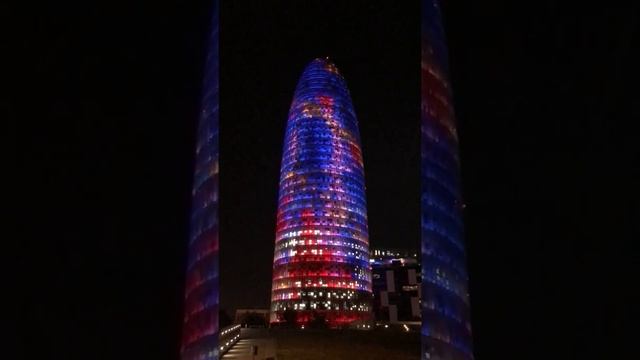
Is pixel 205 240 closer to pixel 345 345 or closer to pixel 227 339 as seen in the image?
pixel 345 345

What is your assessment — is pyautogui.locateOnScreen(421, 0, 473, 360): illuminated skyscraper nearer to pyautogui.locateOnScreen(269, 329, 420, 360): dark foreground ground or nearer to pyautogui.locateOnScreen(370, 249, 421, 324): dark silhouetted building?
pyautogui.locateOnScreen(269, 329, 420, 360): dark foreground ground

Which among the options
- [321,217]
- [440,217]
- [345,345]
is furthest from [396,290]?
[440,217]

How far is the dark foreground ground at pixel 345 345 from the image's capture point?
77.2 feet

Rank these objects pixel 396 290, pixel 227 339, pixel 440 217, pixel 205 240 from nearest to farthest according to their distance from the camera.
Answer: pixel 205 240
pixel 440 217
pixel 227 339
pixel 396 290

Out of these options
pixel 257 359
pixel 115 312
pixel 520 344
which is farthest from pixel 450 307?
pixel 257 359

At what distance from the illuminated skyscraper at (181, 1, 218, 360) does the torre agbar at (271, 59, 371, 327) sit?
63.5 metres

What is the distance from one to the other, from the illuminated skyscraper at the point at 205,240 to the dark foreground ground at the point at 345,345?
13463mm

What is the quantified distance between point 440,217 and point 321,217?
69.3 m

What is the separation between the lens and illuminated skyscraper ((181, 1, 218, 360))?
10039 millimetres

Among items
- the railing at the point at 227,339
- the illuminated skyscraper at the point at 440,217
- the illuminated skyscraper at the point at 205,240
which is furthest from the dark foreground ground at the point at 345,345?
the illuminated skyscraper at the point at 205,240

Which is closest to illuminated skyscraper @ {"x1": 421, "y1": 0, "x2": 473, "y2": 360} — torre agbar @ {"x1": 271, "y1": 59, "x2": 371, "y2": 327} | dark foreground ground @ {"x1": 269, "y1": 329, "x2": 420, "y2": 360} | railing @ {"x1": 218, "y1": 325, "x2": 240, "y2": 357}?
dark foreground ground @ {"x1": 269, "y1": 329, "x2": 420, "y2": 360}

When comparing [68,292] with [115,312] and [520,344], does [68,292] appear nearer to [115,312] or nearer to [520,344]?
[115,312]

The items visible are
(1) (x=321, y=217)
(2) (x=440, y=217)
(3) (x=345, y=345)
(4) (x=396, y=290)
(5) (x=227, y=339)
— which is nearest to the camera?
(2) (x=440, y=217)

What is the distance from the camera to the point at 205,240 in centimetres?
1075
